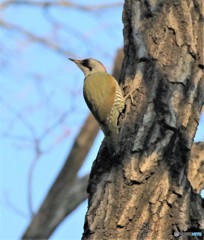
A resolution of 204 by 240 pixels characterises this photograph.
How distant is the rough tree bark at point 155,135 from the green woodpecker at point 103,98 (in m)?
0.10

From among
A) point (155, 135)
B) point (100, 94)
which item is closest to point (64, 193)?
point (100, 94)

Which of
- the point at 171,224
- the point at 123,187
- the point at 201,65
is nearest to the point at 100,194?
the point at 123,187

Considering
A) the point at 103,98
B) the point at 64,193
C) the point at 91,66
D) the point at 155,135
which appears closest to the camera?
the point at 155,135

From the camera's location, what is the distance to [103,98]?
4344 mm

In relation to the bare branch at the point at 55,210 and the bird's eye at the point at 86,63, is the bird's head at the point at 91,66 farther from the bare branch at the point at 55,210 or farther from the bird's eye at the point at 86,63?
the bare branch at the point at 55,210

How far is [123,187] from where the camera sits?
3.11 m

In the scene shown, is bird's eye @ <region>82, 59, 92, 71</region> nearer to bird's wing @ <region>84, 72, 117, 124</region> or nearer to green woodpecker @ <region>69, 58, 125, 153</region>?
green woodpecker @ <region>69, 58, 125, 153</region>

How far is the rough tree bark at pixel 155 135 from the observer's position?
10.0 ft

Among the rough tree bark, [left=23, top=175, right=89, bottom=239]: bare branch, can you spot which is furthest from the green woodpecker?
[left=23, top=175, right=89, bottom=239]: bare branch

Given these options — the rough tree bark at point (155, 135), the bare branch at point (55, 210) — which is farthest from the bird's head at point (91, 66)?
the bare branch at point (55, 210)

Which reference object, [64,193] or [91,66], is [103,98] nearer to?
[91,66]

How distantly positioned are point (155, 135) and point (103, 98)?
116 cm

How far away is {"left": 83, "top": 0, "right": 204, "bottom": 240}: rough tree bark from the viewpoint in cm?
305

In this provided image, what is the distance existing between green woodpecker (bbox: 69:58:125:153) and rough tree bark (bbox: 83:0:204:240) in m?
0.10
